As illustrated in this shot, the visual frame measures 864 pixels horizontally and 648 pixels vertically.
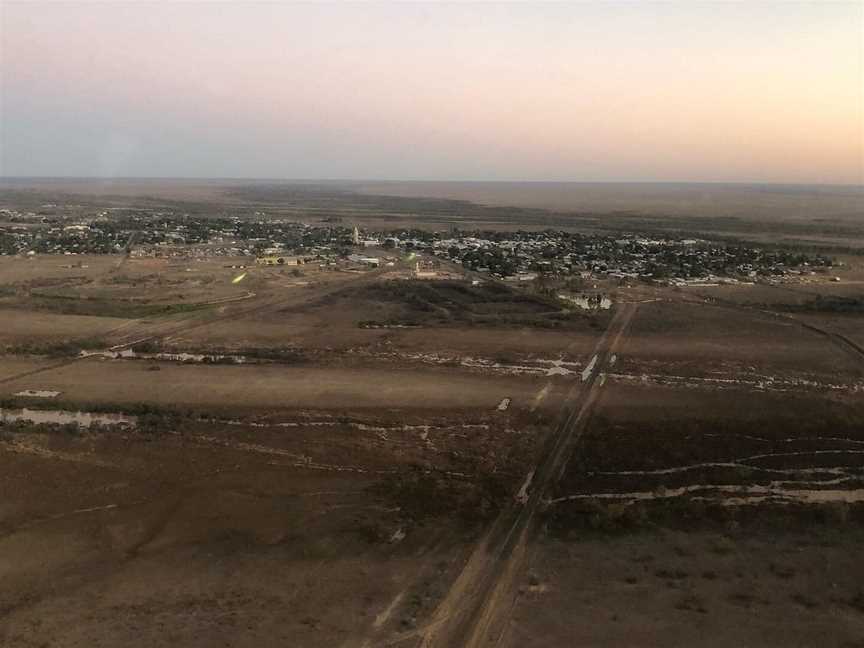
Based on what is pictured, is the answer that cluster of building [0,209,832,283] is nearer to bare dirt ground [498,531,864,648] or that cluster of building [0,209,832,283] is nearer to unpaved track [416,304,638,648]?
unpaved track [416,304,638,648]

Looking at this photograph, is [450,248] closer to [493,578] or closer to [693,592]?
[493,578]

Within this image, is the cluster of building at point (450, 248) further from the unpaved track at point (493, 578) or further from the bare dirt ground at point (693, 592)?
the bare dirt ground at point (693, 592)

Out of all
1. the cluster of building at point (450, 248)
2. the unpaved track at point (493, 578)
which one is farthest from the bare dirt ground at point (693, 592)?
the cluster of building at point (450, 248)

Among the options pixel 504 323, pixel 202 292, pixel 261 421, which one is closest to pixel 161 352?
pixel 261 421

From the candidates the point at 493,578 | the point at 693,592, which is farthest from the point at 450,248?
the point at 693,592

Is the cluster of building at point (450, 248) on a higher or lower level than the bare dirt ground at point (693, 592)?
higher
